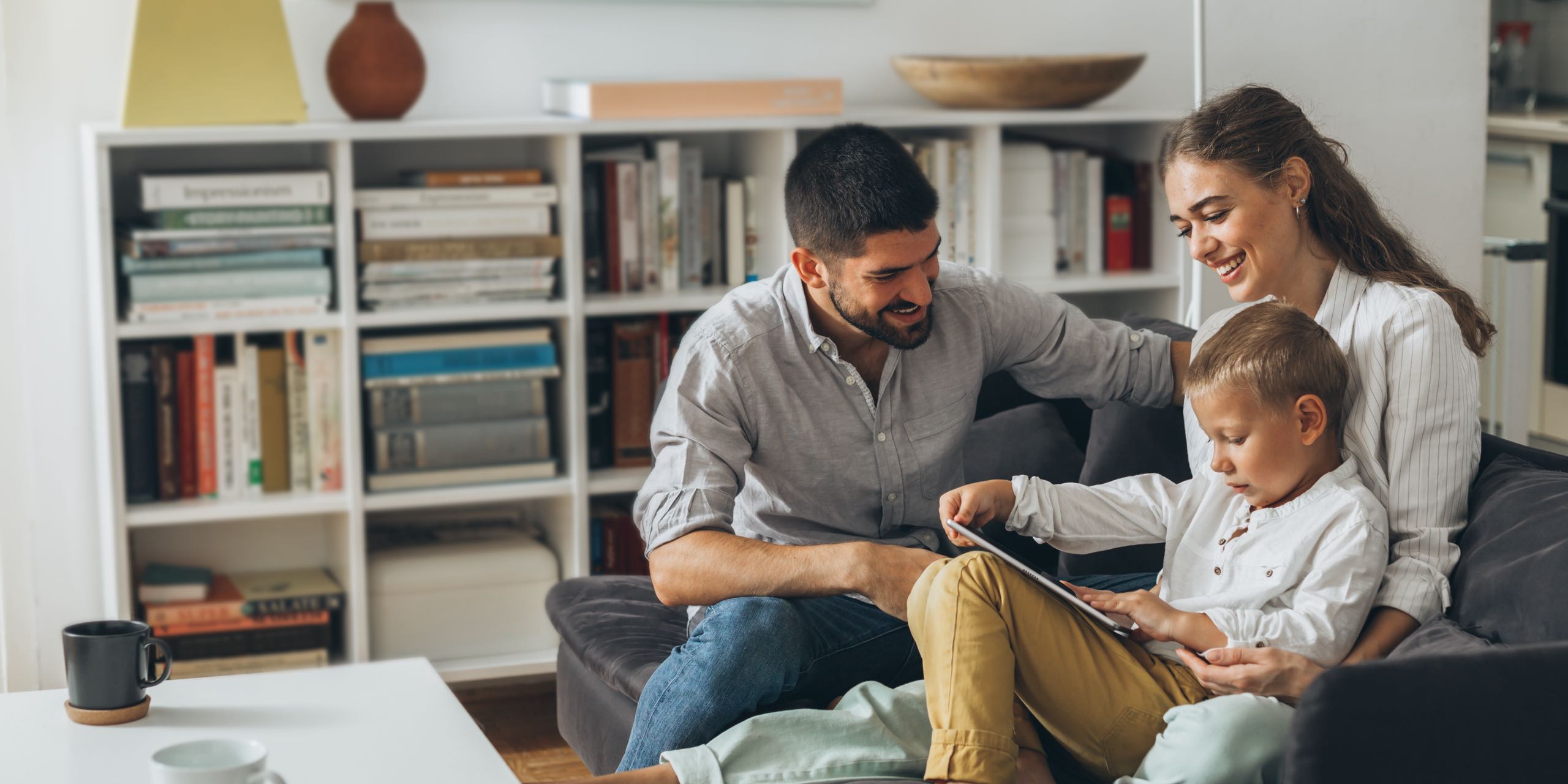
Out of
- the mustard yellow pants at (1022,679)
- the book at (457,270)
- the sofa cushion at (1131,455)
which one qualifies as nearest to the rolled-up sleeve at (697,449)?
the mustard yellow pants at (1022,679)

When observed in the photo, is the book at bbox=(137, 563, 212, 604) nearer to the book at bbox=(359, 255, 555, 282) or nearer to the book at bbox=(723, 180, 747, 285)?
the book at bbox=(359, 255, 555, 282)

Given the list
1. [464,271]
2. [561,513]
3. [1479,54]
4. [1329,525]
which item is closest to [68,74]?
[464,271]

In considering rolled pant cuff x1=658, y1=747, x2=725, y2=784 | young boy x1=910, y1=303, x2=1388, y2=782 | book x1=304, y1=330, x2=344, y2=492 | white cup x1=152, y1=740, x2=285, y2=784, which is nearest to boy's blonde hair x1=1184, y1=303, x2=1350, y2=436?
young boy x1=910, y1=303, x2=1388, y2=782

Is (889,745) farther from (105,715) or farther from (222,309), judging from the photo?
(222,309)

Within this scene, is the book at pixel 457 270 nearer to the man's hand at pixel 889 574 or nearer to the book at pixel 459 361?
the book at pixel 459 361

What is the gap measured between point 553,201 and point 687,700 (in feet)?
4.28

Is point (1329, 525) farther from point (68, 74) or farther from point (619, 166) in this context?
point (68, 74)

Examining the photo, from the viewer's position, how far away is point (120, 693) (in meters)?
1.55

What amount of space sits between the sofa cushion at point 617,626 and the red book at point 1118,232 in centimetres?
134

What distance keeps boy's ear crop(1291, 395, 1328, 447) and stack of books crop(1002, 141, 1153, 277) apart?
1474 mm

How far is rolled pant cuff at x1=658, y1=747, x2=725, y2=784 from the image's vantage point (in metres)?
→ 1.59

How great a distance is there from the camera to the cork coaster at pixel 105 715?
5.08 feet

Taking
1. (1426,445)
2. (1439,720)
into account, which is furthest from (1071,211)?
(1439,720)

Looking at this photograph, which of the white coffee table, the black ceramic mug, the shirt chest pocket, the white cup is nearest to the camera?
the white cup
